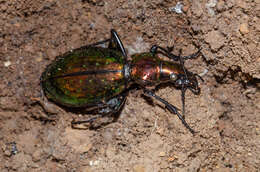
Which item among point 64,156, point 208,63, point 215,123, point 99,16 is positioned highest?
point 99,16

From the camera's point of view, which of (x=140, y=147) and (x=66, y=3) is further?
(x=66, y=3)

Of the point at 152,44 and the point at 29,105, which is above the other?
the point at 152,44

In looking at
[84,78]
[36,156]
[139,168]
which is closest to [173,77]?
[84,78]

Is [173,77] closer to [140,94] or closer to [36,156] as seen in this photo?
[140,94]

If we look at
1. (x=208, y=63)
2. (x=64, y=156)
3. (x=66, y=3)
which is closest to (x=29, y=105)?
(x=64, y=156)

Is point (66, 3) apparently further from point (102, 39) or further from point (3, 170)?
point (3, 170)

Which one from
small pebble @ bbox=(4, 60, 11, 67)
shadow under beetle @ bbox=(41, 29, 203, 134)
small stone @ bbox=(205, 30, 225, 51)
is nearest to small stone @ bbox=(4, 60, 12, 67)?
small pebble @ bbox=(4, 60, 11, 67)
